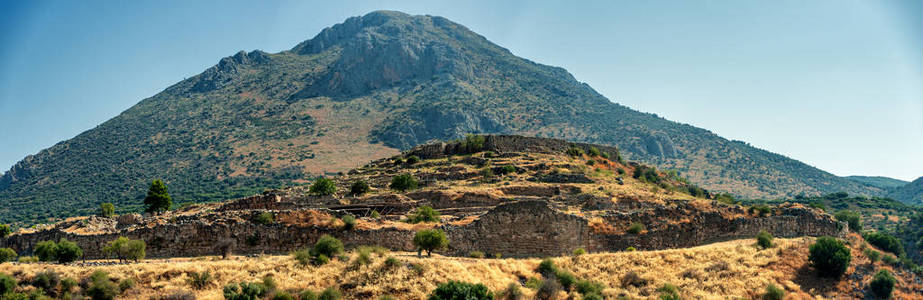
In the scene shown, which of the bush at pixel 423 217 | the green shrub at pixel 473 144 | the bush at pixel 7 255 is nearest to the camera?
the bush at pixel 7 255

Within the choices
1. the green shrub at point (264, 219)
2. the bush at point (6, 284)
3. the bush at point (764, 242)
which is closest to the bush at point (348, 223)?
the green shrub at point (264, 219)

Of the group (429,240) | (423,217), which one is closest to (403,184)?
(423,217)

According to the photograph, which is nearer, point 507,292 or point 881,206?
point 507,292

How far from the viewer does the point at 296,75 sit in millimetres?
167375

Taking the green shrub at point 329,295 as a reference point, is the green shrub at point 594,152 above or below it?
above

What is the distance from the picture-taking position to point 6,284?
18.3 m

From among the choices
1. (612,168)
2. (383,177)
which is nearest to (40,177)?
(383,177)

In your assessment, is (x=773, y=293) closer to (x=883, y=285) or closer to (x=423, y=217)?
(x=883, y=285)

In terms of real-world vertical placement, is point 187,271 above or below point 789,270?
below

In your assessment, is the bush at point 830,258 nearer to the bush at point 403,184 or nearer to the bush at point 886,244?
the bush at point 886,244

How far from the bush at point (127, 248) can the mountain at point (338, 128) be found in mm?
72306

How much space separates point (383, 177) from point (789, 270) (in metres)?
33.9

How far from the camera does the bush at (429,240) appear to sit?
2206 cm

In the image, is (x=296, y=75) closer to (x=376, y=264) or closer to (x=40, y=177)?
(x=40, y=177)
